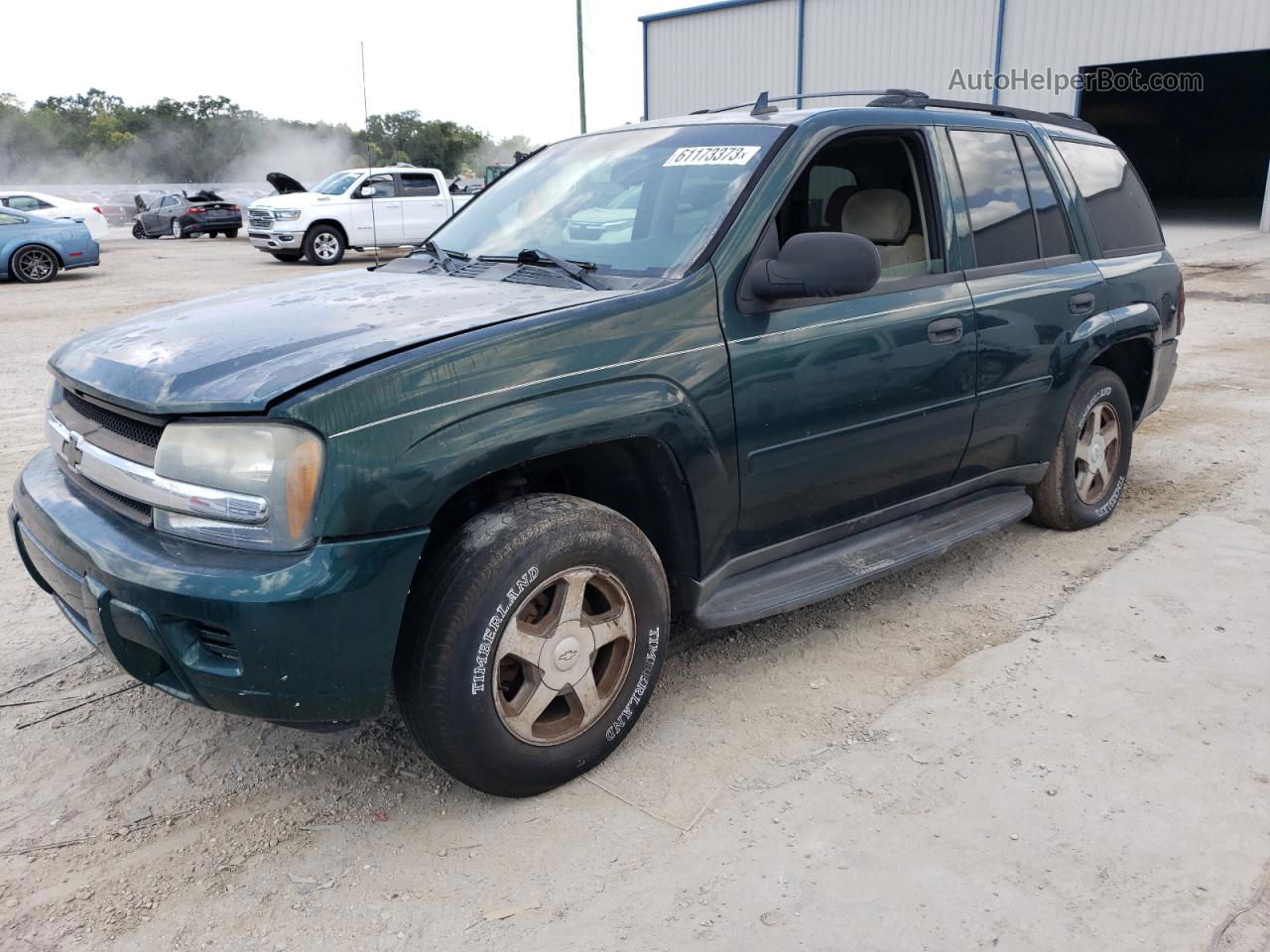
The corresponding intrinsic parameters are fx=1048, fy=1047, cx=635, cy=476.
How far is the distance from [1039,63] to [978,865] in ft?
82.2

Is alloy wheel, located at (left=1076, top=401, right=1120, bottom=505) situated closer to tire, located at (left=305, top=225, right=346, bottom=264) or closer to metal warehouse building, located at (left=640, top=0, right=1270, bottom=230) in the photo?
tire, located at (left=305, top=225, right=346, bottom=264)

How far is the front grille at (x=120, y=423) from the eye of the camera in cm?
263

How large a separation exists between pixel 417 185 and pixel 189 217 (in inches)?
459

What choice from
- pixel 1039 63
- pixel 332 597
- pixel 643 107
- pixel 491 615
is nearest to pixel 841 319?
pixel 491 615

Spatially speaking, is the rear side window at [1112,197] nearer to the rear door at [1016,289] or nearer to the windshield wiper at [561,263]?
the rear door at [1016,289]

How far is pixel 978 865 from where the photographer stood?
2547mm

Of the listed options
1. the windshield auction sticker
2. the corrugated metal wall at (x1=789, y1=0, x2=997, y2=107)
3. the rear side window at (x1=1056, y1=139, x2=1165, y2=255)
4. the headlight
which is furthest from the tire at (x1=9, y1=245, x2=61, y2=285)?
the corrugated metal wall at (x1=789, y1=0, x2=997, y2=107)

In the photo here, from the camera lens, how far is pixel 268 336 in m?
2.79

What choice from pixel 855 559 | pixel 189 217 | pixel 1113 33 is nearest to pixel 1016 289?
pixel 855 559

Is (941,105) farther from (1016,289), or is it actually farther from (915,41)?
(915,41)

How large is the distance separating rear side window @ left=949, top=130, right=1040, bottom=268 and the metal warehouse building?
67.9 feet

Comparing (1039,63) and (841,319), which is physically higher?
(1039,63)

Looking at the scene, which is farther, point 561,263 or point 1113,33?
point 1113,33

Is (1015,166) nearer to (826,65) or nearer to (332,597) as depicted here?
(332,597)
